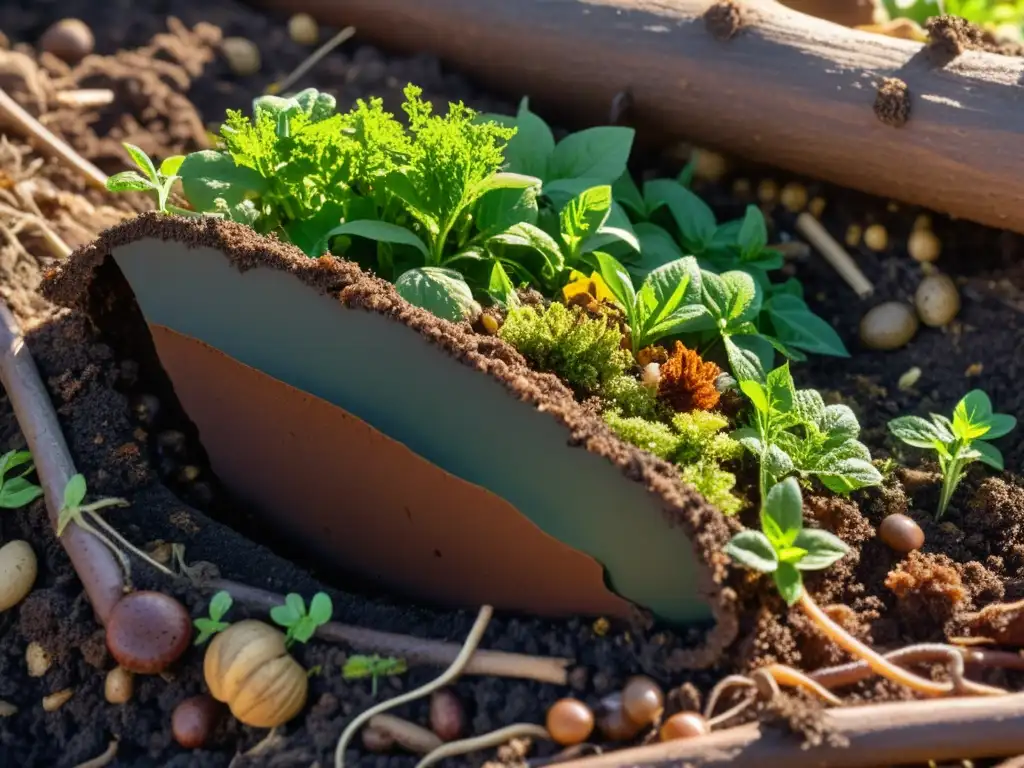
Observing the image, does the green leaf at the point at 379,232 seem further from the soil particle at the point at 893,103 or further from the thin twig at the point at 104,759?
the soil particle at the point at 893,103

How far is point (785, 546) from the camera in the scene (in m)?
1.16

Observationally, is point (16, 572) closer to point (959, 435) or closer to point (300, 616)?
point (300, 616)

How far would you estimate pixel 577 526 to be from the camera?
1.22 metres

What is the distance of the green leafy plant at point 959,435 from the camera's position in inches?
56.1

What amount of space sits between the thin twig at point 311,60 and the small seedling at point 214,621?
134cm

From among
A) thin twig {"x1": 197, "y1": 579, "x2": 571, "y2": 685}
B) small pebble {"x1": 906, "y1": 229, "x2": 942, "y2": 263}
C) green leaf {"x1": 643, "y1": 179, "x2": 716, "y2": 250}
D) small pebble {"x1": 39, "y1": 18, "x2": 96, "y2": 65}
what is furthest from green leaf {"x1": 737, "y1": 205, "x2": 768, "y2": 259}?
small pebble {"x1": 39, "y1": 18, "x2": 96, "y2": 65}

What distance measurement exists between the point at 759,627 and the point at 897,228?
106cm

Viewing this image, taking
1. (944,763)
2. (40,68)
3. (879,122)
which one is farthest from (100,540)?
(879,122)

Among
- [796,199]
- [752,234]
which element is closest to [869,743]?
[752,234]

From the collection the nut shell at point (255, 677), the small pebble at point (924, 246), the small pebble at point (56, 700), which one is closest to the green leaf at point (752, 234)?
the small pebble at point (924, 246)

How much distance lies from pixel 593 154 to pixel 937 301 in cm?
66

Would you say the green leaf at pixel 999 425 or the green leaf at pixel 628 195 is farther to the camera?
→ the green leaf at pixel 628 195

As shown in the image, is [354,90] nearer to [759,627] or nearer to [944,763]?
[759,627]

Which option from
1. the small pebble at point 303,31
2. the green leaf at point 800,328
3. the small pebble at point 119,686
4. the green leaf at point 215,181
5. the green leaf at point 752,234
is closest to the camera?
the small pebble at point 119,686
